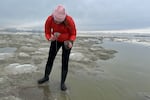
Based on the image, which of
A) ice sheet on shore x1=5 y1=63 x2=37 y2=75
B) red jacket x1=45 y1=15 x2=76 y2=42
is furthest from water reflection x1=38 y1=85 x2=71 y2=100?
ice sheet on shore x1=5 y1=63 x2=37 y2=75

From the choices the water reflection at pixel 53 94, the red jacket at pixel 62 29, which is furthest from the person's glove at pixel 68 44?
the water reflection at pixel 53 94

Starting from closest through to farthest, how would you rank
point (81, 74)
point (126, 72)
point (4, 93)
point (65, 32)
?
1. point (4, 93)
2. point (65, 32)
3. point (81, 74)
4. point (126, 72)

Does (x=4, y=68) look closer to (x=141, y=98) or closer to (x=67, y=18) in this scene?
(x=67, y=18)

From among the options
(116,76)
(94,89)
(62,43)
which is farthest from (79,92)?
(116,76)

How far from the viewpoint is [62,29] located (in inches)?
179

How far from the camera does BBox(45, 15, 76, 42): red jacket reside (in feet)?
14.6

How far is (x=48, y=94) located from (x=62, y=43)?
124 cm

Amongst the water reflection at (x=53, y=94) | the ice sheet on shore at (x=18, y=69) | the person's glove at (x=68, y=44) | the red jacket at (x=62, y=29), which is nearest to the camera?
the water reflection at (x=53, y=94)

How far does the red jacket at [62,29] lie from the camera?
4.45m

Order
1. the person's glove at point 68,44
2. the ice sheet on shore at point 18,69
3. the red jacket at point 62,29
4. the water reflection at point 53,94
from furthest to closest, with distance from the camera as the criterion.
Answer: the ice sheet on shore at point 18,69, the person's glove at point 68,44, the red jacket at point 62,29, the water reflection at point 53,94

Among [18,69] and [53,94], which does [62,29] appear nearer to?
[53,94]

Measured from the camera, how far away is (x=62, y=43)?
187 inches

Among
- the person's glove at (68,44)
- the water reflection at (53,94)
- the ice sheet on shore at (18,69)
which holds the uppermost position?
the person's glove at (68,44)

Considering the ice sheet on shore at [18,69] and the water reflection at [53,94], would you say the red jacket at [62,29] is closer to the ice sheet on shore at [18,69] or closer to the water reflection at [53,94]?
the water reflection at [53,94]
